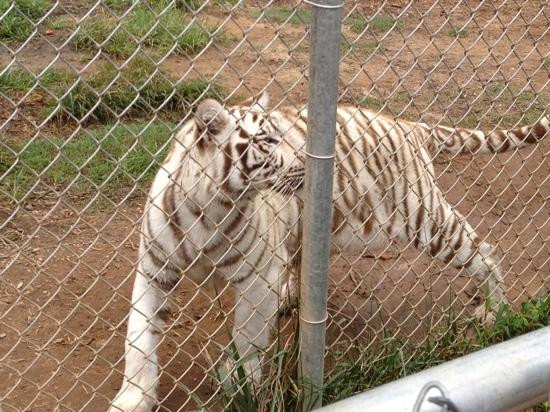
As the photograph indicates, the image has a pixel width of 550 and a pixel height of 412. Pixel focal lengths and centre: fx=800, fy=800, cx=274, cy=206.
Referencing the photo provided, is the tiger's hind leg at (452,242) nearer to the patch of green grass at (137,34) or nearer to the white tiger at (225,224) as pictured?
the white tiger at (225,224)

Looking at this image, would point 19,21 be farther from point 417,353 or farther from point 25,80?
point 417,353

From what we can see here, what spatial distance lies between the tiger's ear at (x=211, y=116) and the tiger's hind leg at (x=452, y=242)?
1198mm

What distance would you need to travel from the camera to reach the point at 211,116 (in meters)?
2.74

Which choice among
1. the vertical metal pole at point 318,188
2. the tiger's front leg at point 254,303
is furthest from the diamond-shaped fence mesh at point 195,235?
the vertical metal pole at point 318,188

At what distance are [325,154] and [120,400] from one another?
1406 millimetres

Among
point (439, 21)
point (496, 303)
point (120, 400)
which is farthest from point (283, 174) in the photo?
point (439, 21)

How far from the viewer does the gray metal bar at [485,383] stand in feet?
4.13

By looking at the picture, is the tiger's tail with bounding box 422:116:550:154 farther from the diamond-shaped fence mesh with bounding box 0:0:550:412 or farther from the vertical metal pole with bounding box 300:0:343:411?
the vertical metal pole with bounding box 300:0:343:411

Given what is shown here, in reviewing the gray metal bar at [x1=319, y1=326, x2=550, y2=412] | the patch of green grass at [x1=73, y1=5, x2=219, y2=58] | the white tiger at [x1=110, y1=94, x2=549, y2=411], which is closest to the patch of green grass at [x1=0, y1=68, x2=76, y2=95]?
the patch of green grass at [x1=73, y1=5, x2=219, y2=58]

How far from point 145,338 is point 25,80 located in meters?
2.60

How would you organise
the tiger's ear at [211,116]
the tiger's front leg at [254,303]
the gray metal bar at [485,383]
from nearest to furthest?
the gray metal bar at [485,383] < the tiger's ear at [211,116] < the tiger's front leg at [254,303]

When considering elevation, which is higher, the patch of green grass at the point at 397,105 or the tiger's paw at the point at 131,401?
the patch of green grass at the point at 397,105

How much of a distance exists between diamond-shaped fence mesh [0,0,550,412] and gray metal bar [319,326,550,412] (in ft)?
3.13

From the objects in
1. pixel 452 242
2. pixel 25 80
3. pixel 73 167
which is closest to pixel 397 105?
pixel 452 242
